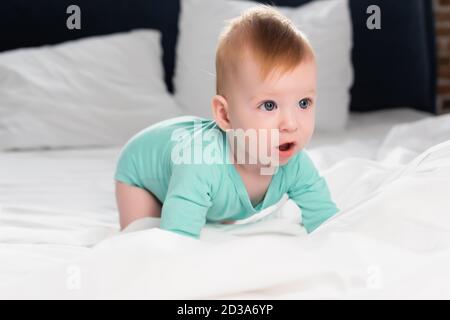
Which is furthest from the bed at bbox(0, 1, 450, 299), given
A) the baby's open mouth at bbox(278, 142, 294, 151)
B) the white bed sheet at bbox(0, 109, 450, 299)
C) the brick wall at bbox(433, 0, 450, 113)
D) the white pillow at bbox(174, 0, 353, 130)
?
the brick wall at bbox(433, 0, 450, 113)

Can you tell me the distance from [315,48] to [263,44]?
117 centimetres

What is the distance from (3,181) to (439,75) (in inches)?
72.6

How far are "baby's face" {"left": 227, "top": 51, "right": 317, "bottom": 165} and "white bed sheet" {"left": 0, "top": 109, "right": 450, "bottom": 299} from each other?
0.47 feet

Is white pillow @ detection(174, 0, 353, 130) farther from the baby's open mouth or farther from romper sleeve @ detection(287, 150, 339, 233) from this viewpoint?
the baby's open mouth

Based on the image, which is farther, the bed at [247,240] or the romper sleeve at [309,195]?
the romper sleeve at [309,195]

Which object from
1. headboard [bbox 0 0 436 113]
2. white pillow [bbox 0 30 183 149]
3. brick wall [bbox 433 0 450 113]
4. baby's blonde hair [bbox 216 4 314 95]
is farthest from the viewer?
brick wall [bbox 433 0 450 113]

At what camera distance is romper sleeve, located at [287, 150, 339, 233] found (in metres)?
1.37

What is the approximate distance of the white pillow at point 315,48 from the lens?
7.60 ft

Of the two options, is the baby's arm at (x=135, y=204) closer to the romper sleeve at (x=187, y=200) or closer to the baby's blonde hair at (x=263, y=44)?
the romper sleeve at (x=187, y=200)

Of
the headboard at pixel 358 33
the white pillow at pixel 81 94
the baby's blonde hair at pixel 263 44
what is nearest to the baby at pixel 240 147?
the baby's blonde hair at pixel 263 44

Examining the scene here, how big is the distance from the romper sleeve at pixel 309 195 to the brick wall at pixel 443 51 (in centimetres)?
176

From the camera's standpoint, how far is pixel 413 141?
1.97 m

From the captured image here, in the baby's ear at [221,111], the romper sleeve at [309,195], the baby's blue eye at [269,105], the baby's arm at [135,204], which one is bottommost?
the baby's arm at [135,204]
